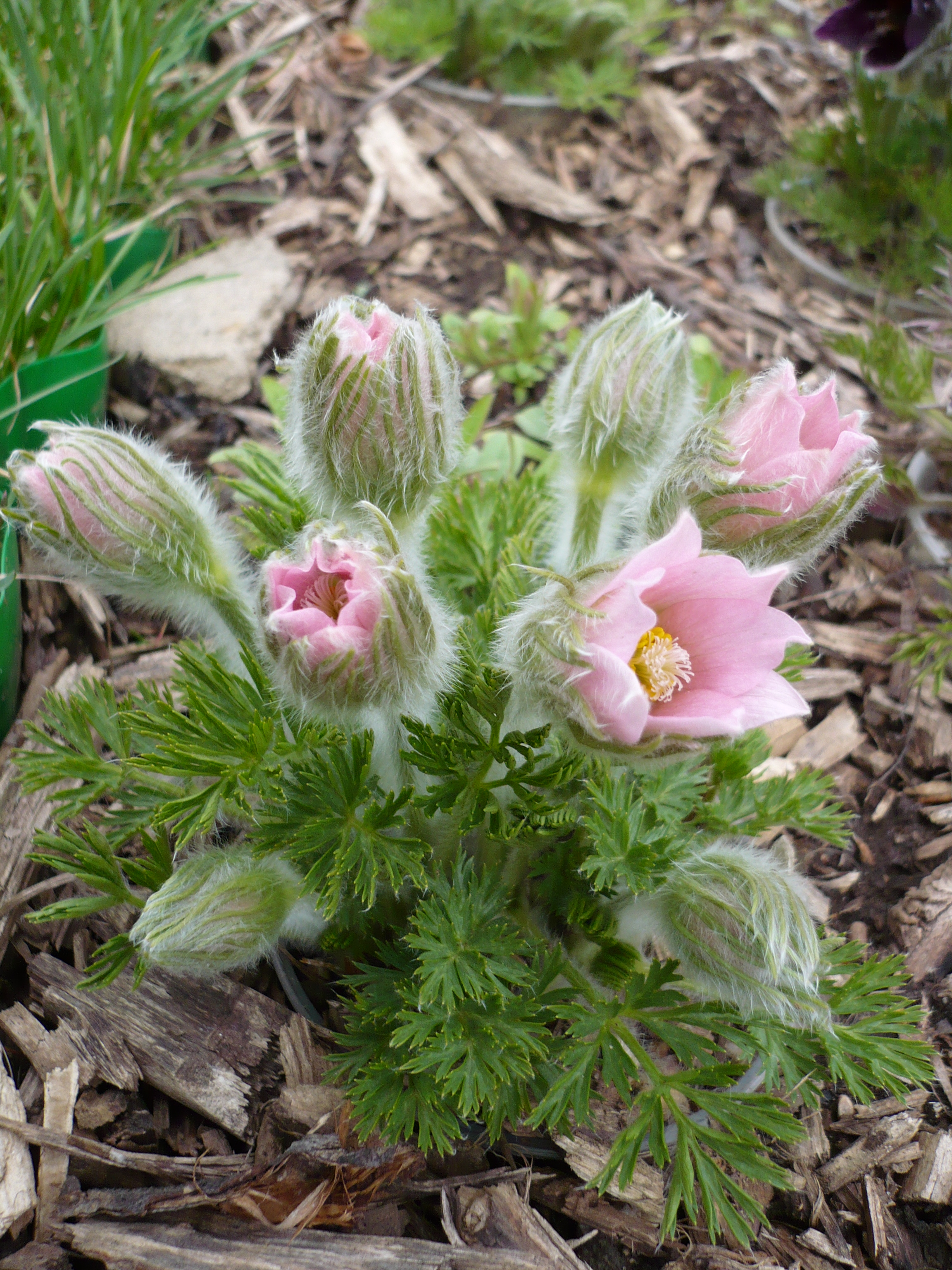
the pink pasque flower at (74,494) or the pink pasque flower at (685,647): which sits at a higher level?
the pink pasque flower at (74,494)

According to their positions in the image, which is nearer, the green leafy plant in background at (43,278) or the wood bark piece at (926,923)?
the wood bark piece at (926,923)

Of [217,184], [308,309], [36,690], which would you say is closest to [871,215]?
[308,309]

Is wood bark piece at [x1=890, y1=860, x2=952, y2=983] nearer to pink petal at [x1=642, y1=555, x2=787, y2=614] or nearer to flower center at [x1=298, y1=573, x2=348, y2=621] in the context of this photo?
pink petal at [x1=642, y1=555, x2=787, y2=614]

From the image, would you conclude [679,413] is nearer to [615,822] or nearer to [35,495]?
[615,822]

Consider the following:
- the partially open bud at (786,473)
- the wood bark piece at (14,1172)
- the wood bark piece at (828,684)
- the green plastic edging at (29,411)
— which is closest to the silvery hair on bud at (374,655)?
the partially open bud at (786,473)

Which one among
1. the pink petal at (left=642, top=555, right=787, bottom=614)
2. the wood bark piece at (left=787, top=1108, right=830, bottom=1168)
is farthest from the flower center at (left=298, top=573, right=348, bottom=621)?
the wood bark piece at (left=787, top=1108, right=830, bottom=1168)

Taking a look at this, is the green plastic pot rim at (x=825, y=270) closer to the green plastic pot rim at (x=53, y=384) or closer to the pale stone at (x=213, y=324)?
the pale stone at (x=213, y=324)

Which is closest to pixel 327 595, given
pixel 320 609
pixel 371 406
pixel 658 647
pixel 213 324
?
pixel 320 609
